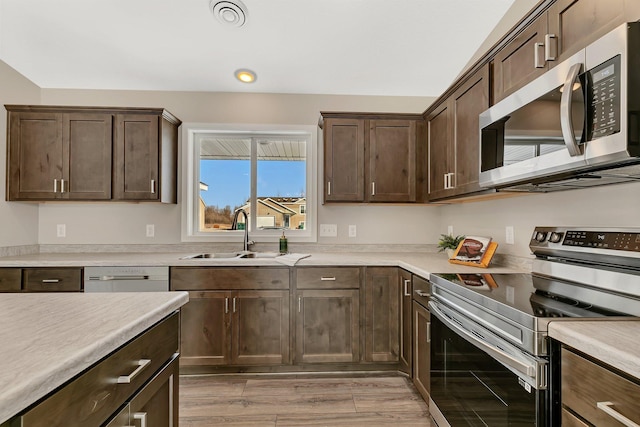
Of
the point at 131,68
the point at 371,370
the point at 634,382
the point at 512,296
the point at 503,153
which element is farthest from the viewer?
the point at 131,68

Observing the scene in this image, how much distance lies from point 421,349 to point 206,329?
1.53m

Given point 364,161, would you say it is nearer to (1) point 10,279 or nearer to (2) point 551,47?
(2) point 551,47

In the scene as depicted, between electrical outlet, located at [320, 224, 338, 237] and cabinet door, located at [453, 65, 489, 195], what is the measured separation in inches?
48.6

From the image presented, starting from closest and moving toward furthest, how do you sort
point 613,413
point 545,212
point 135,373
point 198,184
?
point 613,413
point 135,373
point 545,212
point 198,184

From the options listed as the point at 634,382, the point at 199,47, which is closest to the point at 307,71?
the point at 199,47

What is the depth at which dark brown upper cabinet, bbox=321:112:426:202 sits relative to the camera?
278cm

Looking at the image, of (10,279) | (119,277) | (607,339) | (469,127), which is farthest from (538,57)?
(10,279)

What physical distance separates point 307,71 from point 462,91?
1.36 metres

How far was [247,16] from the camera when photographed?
7.76ft

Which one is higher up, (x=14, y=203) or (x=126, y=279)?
(x=14, y=203)

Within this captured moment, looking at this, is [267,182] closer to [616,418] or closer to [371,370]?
[371,370]

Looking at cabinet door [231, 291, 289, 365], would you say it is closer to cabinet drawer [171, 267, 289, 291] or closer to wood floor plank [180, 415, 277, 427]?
cabinet drawer [171, 267, 289, 291]

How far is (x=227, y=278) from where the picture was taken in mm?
2438

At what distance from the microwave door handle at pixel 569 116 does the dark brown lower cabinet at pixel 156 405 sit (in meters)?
1.56
